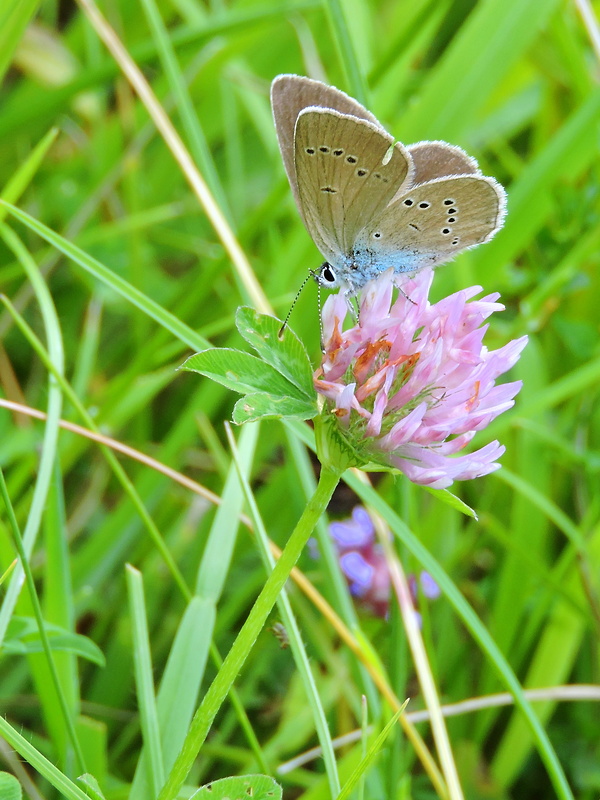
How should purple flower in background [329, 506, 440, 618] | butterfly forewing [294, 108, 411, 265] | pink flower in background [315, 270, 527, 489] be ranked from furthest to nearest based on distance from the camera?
purple flower in background [329, 506, 440, 618]
butterfly forewing [294, 108, 411, 265]
pink flower in background [315, 270, 527, 489]

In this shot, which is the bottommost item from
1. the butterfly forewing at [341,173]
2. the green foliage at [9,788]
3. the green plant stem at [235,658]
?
the green foliage at [9,788]

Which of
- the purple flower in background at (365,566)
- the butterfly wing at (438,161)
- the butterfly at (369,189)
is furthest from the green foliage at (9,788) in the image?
the purple flower in background at (365,566)

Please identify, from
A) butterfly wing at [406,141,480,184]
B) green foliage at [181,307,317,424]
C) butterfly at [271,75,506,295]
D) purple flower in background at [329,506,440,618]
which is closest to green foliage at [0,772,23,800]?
green foliage at [181,307,317,424]

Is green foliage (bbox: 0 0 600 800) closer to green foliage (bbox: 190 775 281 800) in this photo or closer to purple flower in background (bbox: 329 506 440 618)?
purple flower in background (bbox: 329 506 440 618)

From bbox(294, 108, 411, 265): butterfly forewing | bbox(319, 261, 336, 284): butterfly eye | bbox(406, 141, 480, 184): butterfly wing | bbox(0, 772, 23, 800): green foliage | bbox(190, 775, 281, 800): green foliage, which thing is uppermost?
bbox(406, 141, 480, 184): butterfly wing

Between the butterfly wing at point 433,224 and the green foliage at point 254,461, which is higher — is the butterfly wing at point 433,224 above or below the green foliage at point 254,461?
above

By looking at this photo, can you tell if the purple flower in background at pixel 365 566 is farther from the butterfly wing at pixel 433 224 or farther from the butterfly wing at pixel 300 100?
the butterfly wing at pixel 300 100
